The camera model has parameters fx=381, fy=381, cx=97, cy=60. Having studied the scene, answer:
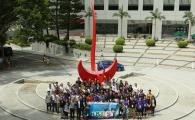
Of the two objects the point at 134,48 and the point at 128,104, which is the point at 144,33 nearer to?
the point at 134,48

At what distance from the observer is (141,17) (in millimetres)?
79188

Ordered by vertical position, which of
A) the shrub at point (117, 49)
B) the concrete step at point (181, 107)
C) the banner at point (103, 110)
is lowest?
the concrete step at point (181, 107)

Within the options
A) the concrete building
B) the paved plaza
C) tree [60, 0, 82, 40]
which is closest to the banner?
the paved plaza

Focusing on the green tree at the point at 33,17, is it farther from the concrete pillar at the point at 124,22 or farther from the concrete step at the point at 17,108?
the concrete pillar at the point at 124,22

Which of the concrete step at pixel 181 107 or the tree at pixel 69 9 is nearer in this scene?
the concrete step at pixel 181 107

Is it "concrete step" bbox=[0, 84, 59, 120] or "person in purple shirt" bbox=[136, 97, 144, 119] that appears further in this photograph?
"concrete step" bbox=[0, 84, 59, 120]

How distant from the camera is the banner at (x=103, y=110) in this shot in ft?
82.9

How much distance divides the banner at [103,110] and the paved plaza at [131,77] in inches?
96.6

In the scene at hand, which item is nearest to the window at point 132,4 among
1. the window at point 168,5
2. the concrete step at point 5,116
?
the window at point 168,5

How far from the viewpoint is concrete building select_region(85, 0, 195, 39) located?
76812 millimetres

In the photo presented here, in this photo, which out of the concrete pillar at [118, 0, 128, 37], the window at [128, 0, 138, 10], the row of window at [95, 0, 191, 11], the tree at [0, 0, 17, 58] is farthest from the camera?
the concrete pillar at [118, 0, 128, 37]

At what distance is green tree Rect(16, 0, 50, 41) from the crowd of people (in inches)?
834

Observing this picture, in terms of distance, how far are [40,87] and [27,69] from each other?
39.6 feet

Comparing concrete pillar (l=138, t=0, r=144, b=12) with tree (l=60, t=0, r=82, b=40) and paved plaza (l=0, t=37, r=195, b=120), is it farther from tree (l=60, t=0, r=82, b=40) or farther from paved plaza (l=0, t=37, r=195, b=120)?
tree (l=60, t=0, r=82, b=40)
